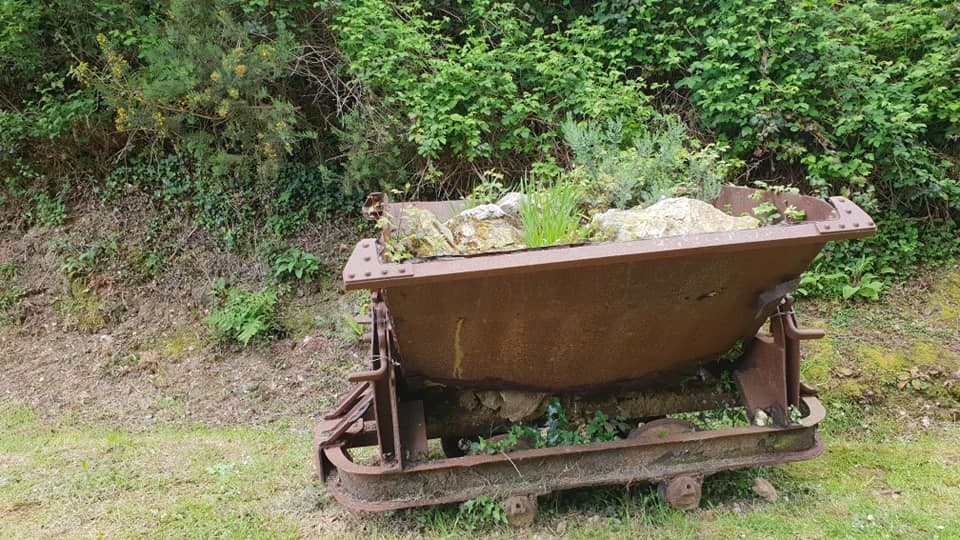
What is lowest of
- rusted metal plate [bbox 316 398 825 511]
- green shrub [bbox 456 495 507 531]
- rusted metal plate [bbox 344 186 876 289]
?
green shrub [bbox 456 495 507 531]

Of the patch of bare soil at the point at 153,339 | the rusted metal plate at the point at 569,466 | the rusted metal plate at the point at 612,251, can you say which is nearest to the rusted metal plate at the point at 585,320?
the rusted metal plate at the point at 612,251

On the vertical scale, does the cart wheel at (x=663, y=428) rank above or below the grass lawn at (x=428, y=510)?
above

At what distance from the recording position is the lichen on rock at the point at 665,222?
9.00 feet

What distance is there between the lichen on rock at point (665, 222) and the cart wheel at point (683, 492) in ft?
3.94

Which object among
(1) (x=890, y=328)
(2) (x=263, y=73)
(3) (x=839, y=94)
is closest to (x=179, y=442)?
(2) (x=263, y=73)

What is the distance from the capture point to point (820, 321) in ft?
17.7

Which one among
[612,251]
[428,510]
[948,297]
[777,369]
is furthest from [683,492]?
[948,297]

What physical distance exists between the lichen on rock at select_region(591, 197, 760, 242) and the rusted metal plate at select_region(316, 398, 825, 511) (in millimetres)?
1004

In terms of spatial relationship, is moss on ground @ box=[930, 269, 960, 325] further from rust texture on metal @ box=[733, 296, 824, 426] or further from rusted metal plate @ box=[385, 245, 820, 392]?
rusted metal plate @ box=[385, 245, 820, 392]

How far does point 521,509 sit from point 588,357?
0.78 meters

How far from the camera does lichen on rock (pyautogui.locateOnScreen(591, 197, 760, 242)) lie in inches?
108

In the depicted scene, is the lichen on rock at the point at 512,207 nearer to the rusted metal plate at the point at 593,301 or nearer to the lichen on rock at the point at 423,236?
the lichen on rock at the point at 423,236

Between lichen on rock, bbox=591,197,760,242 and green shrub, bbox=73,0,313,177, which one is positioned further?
green shrub, bbox=73,0,313,177

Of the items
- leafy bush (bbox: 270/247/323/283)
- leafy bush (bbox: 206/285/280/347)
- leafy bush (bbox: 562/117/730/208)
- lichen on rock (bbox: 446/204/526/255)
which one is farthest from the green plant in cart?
leafy bush (bbox: 270/247/323/283)
